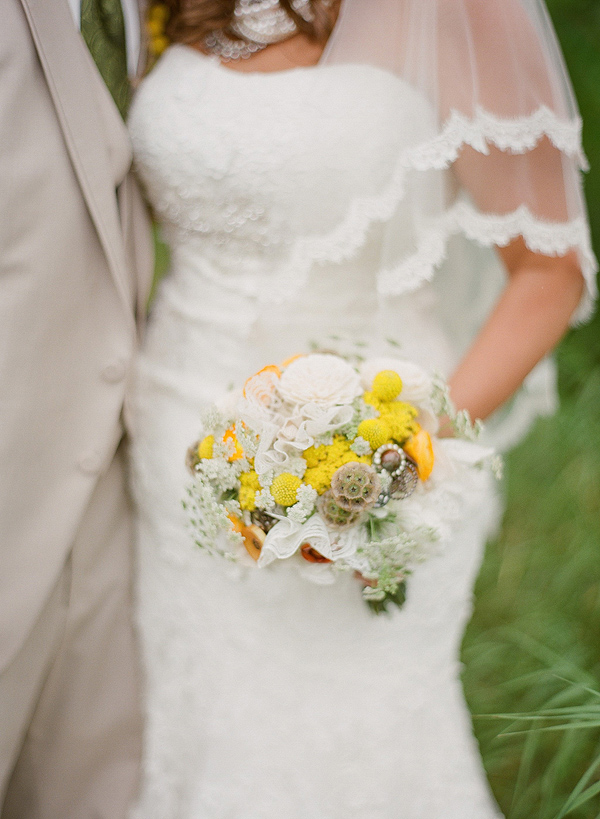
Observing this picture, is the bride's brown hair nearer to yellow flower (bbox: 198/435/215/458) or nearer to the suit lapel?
the suit lapel

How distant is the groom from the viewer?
44.2 inches

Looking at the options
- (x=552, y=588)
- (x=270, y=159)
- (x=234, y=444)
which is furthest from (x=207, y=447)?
(x=552, y=588)

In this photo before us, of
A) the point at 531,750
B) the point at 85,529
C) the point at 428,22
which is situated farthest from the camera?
the point at 531,750

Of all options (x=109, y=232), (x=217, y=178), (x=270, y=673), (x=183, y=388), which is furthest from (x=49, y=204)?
(x=270, y=673)

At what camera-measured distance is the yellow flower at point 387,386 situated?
98cm

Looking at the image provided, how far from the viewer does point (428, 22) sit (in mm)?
1082

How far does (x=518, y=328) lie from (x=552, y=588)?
1642 millimetres

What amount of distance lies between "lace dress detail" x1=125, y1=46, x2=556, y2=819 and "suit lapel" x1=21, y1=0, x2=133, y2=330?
116 millimetres

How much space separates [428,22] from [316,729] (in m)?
1.30

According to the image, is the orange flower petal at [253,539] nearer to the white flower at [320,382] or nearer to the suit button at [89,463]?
the white flower at [320,382]

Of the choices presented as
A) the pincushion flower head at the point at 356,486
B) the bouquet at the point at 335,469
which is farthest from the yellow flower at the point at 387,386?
the pincushion flower head at the point at 356,486

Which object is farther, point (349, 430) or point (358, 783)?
point (358, 783)

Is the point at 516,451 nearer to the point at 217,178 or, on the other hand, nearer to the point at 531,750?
the point at 531,750

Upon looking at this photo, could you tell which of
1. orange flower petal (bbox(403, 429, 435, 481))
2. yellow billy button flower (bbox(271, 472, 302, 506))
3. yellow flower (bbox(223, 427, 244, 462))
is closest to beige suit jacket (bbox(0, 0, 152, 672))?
yellow flower (bbox(223, 427, 244, 462))
